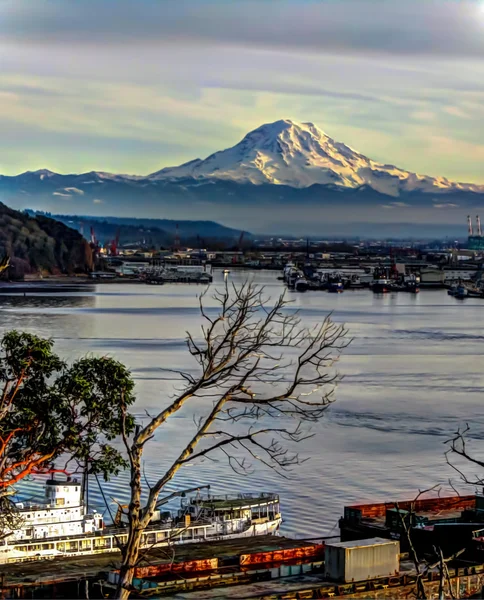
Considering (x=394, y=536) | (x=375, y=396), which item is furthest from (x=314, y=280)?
(x=394, y=536)

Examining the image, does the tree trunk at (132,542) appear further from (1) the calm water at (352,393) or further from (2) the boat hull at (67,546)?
(2) the boat hull at (67,546)

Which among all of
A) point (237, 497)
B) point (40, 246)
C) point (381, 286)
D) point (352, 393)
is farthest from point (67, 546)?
point (40, 246)

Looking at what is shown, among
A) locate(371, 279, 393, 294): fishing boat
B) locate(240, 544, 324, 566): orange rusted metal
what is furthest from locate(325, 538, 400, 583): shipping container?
locate(371, 279, 393, 294): fishing boat

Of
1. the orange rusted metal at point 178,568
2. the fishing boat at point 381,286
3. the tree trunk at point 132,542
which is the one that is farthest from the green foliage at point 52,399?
the fishing boat at point 381,286

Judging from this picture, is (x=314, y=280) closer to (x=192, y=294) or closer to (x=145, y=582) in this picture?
(x=192, y=294)

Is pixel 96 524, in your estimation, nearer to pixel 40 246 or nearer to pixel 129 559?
pixel 129 559

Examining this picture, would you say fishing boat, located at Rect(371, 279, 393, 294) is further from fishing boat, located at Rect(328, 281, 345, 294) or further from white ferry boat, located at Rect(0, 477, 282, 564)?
white ferry boat, located at Rect(0, 477, 282, 564)
